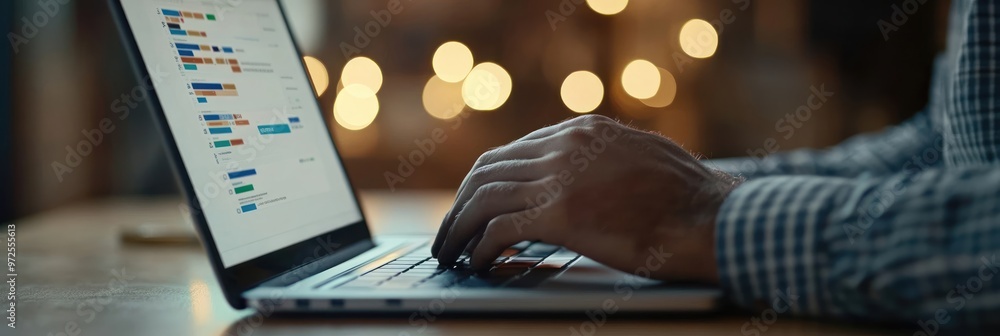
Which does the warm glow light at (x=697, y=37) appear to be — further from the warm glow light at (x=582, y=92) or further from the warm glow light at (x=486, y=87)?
the warm glow light at (x=486, y=87)

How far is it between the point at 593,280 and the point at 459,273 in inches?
3.8

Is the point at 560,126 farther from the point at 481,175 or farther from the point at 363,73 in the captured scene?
the point at 363,73

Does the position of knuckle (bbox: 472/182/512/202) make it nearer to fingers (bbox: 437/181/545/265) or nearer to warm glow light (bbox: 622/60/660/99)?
fingers (bbox: 437/181/545/265)

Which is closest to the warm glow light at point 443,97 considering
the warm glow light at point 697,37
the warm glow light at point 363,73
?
the warm glow light at point 363,73

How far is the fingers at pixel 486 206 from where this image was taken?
1.98 ft

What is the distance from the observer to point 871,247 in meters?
0.51

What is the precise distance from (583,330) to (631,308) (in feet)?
0.13

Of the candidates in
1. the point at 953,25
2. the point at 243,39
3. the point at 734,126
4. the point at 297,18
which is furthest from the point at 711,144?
the point at 243,39

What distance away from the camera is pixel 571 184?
59 centimetres

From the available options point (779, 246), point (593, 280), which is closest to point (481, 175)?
point (593, 280)

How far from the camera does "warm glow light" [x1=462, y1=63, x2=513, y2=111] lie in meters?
2.89

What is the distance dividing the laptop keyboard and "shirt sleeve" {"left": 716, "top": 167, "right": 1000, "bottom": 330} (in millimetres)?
140

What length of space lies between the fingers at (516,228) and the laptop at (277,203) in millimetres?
24

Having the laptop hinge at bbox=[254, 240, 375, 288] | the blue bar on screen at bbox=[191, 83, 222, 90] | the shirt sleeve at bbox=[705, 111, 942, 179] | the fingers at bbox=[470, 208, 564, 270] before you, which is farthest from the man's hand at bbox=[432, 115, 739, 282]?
the shirt sleeve at bbox=[705, 111, 942, 179]
